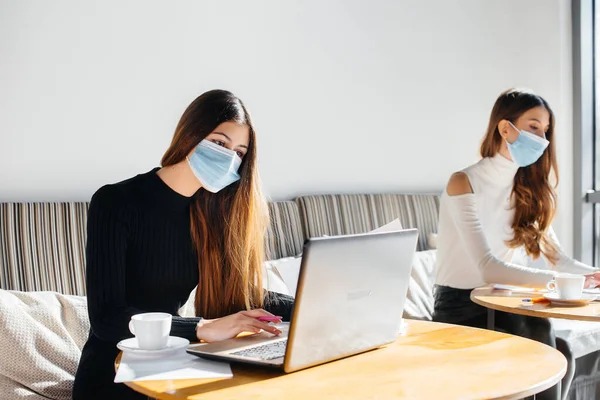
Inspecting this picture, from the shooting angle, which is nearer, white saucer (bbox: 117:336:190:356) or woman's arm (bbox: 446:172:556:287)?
white saucer (bbox: 117:336:190:356)

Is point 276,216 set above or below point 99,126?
→ below

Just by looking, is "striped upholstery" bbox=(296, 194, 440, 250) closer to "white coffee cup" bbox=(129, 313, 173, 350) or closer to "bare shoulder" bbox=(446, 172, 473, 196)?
"bare shoulder" bbox=(446, 172, 473, 196)

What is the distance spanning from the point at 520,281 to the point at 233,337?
1.06 m

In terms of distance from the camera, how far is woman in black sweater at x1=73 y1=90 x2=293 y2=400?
152cm

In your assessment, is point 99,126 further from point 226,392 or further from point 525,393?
point 525,393

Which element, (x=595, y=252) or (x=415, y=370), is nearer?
(x=415, y=370)

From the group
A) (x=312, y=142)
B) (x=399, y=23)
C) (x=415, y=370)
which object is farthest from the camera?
(x=399, y=23)

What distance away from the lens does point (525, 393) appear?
101 cm

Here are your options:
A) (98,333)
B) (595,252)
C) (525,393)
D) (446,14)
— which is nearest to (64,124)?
(98,333)

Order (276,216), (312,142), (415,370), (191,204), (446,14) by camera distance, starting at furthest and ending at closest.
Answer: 1. (446,14)
2. (312,142)
3. (276,216)
4. (191,204)
5. (415,370)

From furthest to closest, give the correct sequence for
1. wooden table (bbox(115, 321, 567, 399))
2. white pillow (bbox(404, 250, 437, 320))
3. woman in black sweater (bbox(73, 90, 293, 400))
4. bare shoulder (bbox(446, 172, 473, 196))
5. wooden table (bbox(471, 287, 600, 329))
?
white pillow (bbox(404, 250, 437, 320)), bare shoulder (bbox(446, 172, 473, 196)), wooden table (bbox(471, 287, 600, 329)), woman in black sweater (bbox(73, 90, 293, 400)), wooden table (bbox(115, 321, 567, 399))

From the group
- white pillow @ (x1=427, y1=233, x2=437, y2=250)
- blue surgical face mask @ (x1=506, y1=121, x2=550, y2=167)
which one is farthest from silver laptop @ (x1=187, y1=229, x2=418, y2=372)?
white pillow @ (x1=427, y1=233, x2=437, y2=250)

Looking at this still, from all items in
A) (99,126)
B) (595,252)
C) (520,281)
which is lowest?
(595,252)

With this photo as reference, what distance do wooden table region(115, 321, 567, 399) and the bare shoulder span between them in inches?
37.5
